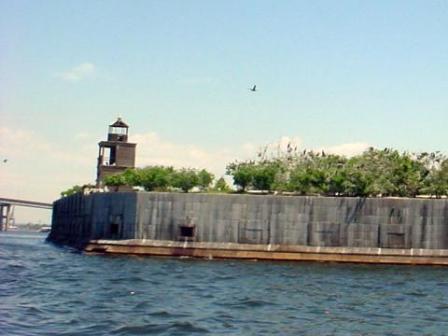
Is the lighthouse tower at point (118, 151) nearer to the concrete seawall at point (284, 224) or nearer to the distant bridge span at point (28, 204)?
the concrete seawall at point (284, 224)

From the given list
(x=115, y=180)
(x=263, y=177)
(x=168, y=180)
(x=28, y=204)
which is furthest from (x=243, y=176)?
(x=28, y=204)

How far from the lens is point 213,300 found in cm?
2452

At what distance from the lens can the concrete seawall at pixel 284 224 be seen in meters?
48.0

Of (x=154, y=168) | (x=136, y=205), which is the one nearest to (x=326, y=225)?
(x=136, y=205)

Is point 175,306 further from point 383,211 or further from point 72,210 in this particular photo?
point 72,210

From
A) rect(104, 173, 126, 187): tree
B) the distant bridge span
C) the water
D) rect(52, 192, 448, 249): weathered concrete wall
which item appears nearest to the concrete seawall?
rect(52, 192, 448, 249): weathered concrete wall

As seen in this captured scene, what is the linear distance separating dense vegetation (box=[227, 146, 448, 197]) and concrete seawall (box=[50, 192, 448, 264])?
14.0ft

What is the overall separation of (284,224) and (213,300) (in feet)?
80.3

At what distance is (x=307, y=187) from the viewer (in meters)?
55.2

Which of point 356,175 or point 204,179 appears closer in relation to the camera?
point 356,175

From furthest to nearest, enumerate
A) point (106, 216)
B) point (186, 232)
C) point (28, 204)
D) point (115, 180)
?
point (28, 204) < point (115, 180) < point (106, 216) < point (186, 232)

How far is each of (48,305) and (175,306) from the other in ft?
11.5

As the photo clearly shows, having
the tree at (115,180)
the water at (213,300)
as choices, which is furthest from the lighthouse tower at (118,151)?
the water at (213,300)

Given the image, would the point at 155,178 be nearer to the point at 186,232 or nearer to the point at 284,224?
the point at 186,232
